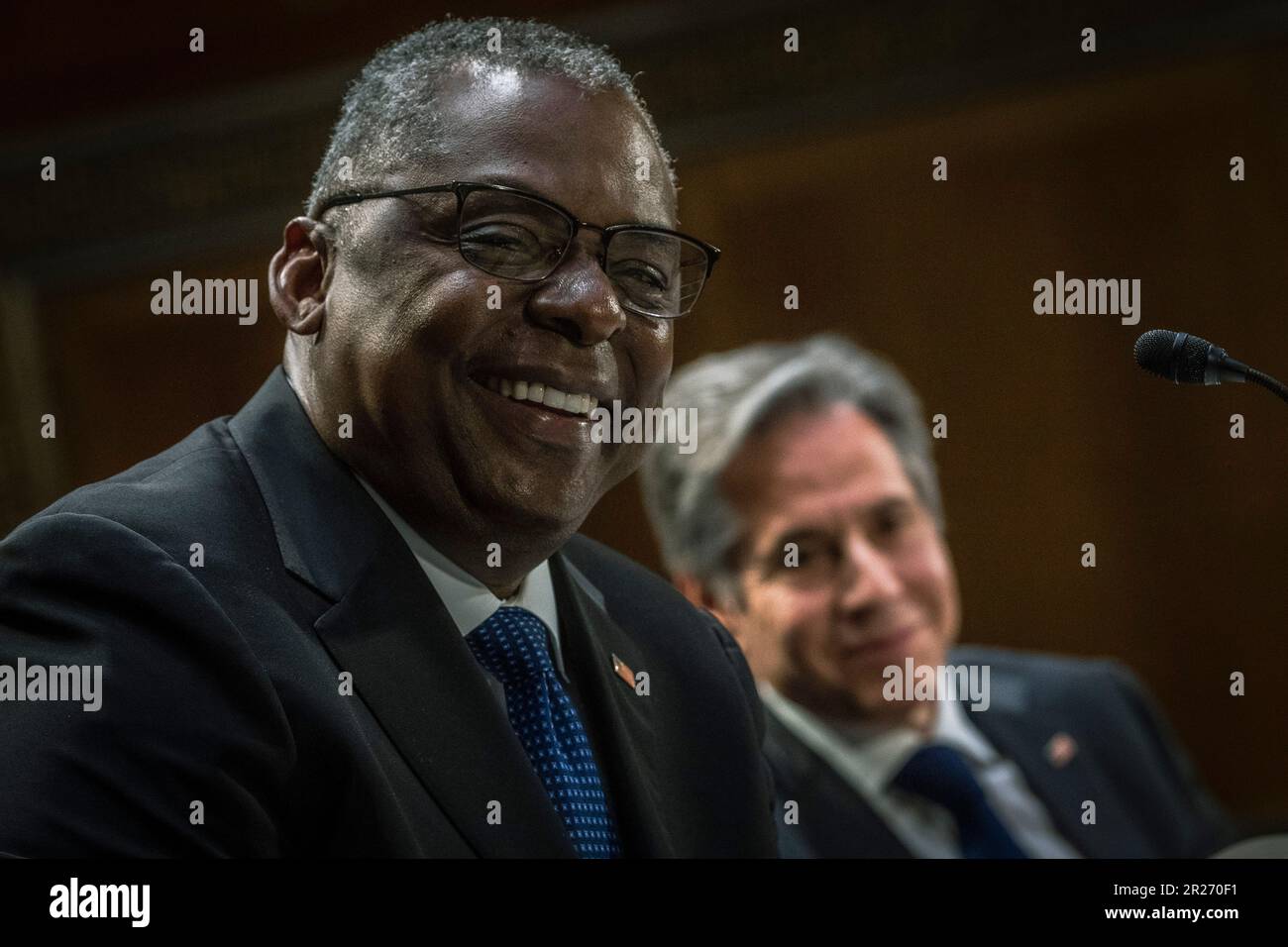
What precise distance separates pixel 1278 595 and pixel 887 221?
4.00 ft

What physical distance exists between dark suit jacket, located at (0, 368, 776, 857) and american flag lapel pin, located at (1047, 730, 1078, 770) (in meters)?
1.28

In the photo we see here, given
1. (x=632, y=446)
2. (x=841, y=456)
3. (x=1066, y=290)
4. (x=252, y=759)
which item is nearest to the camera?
(x=252, y=759)

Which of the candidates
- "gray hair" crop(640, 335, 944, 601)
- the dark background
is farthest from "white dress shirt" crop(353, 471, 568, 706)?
the dark background

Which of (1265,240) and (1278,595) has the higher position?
(1265,240)

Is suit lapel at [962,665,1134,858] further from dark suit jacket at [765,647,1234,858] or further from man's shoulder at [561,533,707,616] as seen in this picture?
man's shoulder at [561,533,707,616]

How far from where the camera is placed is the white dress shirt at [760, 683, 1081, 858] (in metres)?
2.35

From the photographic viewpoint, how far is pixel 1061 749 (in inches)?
110

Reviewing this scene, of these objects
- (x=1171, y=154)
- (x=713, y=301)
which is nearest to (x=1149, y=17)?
(x=1171, y=154)

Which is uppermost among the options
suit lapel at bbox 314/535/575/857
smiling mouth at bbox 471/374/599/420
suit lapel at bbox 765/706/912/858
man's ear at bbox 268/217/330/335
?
man's ear at bbox 268/217/330/335
